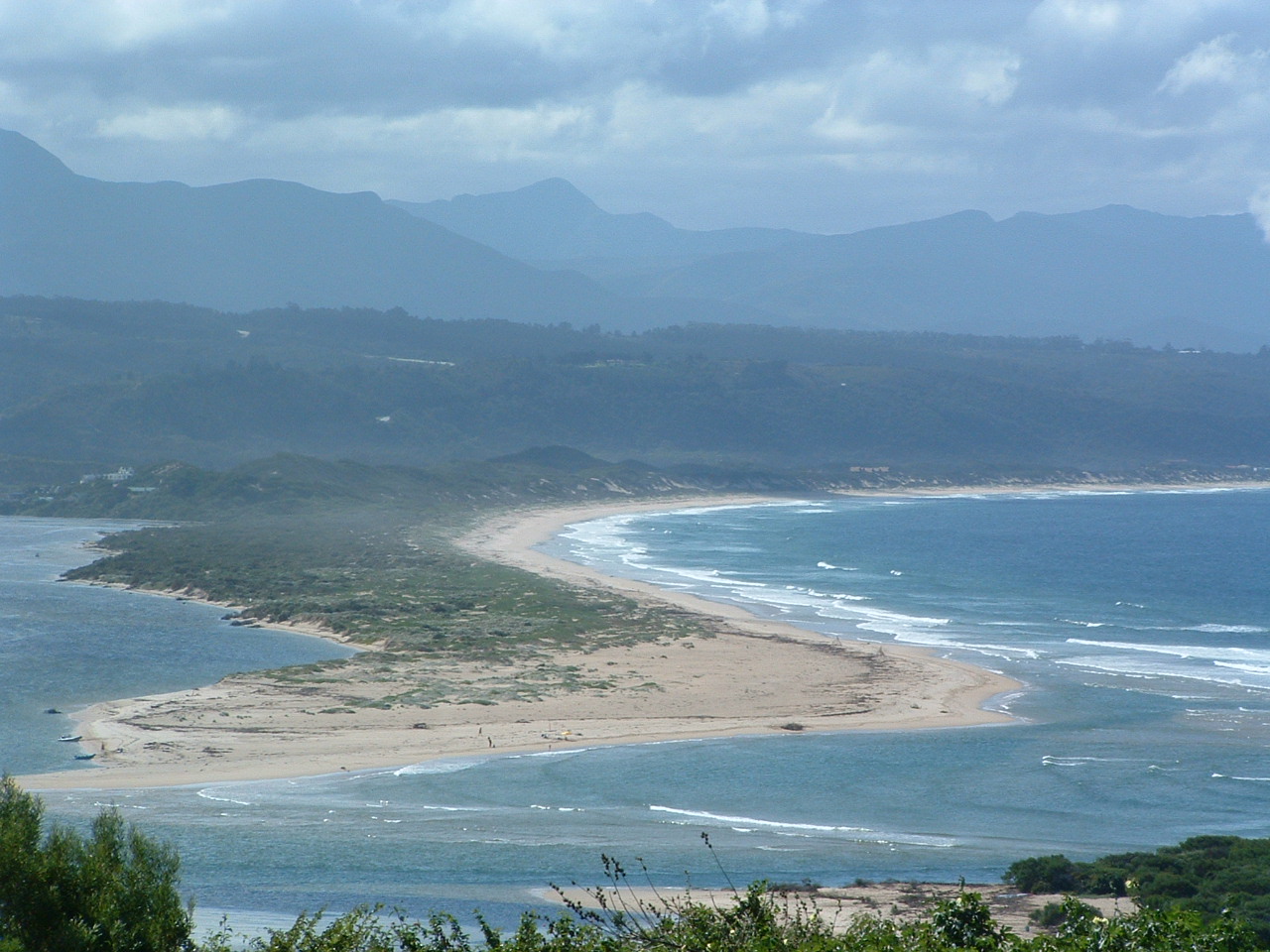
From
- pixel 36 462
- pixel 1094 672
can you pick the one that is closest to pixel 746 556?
pixel 1094 672

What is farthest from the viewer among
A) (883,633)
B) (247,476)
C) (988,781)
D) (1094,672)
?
(247,476)

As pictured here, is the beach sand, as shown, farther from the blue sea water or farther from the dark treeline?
the dark treeline

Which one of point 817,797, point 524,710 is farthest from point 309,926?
point 524,710

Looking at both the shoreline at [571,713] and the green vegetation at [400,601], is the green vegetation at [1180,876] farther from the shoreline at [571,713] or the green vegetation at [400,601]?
the green vegetation at [400,601]

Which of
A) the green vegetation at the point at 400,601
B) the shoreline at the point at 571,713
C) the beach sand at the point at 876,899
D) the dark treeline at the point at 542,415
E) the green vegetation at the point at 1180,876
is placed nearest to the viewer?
the green vegetation at the point at 1180,876

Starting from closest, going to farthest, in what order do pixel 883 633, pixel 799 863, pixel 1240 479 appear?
pixel 799 863 < pixel 883 633 < pixel 1240 479

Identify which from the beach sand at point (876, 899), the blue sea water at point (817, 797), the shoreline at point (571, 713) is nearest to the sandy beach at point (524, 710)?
the shoreline at point (571, 713)

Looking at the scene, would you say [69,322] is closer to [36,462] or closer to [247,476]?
[36,462]

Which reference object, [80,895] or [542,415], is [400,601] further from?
[542,415]
